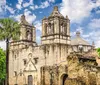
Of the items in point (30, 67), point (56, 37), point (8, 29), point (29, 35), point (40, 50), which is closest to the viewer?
point (8, 29)

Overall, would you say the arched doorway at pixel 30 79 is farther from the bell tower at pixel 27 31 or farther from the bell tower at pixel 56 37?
the bell tower at pixel 27 31

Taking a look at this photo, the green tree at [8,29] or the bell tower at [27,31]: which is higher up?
the bell tower at [27,31]

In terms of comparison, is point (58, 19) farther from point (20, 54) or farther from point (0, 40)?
point (0, 40)

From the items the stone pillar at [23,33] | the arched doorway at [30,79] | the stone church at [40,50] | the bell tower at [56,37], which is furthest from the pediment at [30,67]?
the stone pillar at [23,33]

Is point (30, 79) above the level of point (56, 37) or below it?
below

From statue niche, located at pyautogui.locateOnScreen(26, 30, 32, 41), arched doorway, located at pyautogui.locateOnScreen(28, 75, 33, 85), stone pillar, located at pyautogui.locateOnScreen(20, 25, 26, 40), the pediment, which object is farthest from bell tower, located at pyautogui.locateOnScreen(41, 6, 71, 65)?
statue niche, located at pyautogui.locateOnScreen(26, 30, 32, 41)

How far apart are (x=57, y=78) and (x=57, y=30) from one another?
18.7 meters

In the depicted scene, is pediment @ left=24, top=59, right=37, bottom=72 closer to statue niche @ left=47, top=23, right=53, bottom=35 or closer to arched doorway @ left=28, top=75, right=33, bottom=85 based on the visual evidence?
arched doorway @ left=28, top=75, right=33, bottom=85

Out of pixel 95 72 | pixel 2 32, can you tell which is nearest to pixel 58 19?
pixel 2 32

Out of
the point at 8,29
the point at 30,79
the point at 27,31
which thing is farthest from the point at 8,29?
the point at 27,31

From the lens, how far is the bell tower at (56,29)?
4444 centimetres

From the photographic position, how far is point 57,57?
1692 inches

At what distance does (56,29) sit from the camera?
146 ft

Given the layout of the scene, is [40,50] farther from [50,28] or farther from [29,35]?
[29,35]
